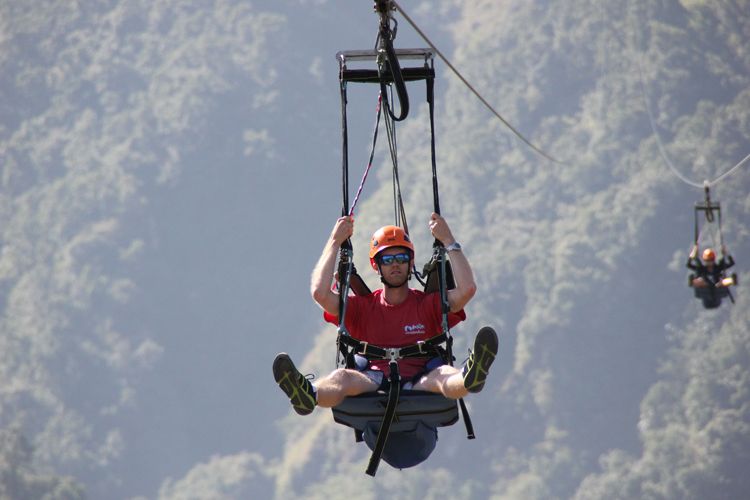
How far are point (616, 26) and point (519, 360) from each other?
28.6 meters

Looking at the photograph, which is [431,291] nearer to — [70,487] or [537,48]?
[70,487]

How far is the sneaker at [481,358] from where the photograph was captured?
10000mm

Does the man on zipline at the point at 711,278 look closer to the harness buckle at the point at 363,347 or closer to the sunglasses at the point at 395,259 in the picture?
the sunglasses at the point at 395,259

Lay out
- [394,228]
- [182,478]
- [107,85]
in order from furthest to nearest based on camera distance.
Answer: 1. [107,85]
2. [182,478]
3. [394,228]

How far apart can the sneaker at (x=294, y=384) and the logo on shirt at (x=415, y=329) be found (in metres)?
1.12

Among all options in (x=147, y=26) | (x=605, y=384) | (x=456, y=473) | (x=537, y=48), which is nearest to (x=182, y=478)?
(x=456, y=473)

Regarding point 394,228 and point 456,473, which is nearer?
point 394,228

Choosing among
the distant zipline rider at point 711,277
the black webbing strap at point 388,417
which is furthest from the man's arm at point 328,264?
the distant zipline rider at point 711,277

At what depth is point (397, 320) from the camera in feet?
36.8

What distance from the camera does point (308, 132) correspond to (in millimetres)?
113312

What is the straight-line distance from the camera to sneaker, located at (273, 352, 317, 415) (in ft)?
33.2

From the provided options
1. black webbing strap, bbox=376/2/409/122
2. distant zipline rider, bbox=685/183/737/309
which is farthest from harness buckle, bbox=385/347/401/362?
distant zipline rider, bbox=685/183/737/309

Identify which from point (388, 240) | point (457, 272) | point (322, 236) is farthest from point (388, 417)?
point (322, 236)

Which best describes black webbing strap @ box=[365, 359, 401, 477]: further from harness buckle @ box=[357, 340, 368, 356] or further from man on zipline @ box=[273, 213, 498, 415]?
harness buckle @ box=[357, 340, 368, 356]
